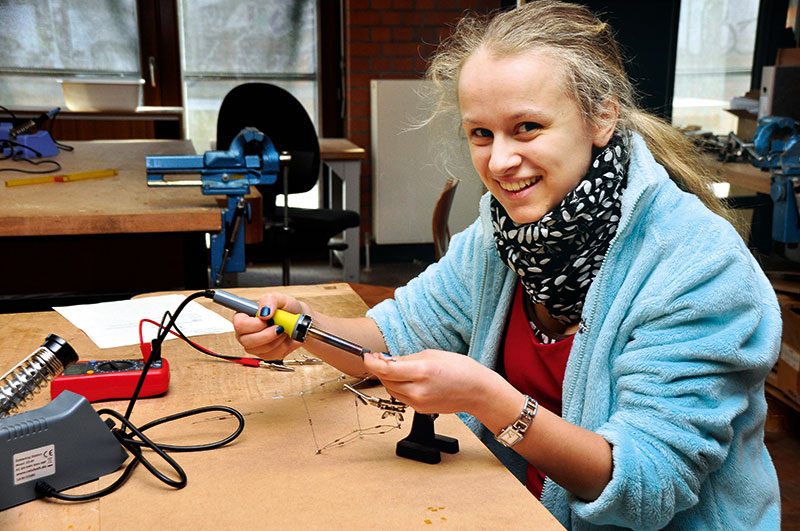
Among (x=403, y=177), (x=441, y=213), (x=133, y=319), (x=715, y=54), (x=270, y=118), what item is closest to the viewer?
(x=133, y=319)

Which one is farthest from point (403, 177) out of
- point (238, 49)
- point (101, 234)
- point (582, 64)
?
point (582, 64)

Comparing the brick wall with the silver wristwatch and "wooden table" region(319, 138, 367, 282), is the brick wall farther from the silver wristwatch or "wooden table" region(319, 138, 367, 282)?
the silver wristwatch

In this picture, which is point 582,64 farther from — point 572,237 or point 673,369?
point 673,369

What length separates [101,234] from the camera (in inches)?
77.5

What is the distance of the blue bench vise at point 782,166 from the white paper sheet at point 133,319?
1947mm

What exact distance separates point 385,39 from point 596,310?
4201mm

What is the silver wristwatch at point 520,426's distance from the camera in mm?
916

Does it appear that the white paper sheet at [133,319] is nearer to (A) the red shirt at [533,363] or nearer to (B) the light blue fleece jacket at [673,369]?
(A) the red shirt at [533,363]

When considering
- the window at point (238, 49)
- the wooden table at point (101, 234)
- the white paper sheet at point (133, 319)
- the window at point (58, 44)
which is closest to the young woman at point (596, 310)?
the white paper sheet at point (133, 319)

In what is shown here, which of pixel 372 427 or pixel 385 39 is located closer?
pixel 372 427

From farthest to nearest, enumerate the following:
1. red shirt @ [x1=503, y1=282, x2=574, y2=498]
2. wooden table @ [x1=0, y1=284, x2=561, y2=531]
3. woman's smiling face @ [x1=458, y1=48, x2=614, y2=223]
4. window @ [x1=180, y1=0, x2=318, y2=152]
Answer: window @ [x1=180, y1=0, x2=318, y2=152] → red shirt @ [x1=503, y1=282, x2=574, y2=498] → woman's smiling face @ [x1=458, y1=48, x2=614, y2=223] → wooden table @ [x1=0, y1=284, x2=561, y2=531]

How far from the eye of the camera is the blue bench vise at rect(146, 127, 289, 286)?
212cm

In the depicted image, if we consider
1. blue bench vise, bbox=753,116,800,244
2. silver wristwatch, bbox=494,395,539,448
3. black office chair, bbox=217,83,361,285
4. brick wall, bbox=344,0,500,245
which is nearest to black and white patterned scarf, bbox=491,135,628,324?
silver wristwatch, bbox=494,395,539,448

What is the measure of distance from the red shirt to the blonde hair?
12.3 inches
